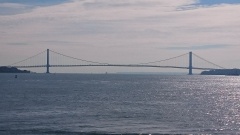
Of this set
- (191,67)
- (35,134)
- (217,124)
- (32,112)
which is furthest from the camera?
(191,67)

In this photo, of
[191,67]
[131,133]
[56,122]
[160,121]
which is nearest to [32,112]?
[56,122]

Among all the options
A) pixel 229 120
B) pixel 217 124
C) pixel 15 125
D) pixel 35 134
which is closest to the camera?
pixel 35 134

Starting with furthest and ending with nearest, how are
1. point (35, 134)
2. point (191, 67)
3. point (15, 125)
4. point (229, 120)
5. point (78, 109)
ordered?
point (191, 67), point (78, 109), point (229, 120), point (15, 125), point (35, 134)

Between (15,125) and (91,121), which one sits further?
(91,121)

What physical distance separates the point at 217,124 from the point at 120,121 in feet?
19.4

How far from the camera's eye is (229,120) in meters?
35.5

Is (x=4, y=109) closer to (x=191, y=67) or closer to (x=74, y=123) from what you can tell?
(x=74, y=123)

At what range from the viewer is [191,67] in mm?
157750

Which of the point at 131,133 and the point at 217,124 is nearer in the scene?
the point at 131,133

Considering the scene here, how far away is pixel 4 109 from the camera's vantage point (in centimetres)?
4106

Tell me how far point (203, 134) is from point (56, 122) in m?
9.13

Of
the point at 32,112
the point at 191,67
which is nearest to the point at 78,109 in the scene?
the point at 32,112

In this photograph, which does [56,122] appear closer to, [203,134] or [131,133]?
[131,133]

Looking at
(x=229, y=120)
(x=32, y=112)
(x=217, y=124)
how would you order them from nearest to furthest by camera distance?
1. (x=217, y=124)
2. (x=229, y=120)
3. (x=32, y=112)
